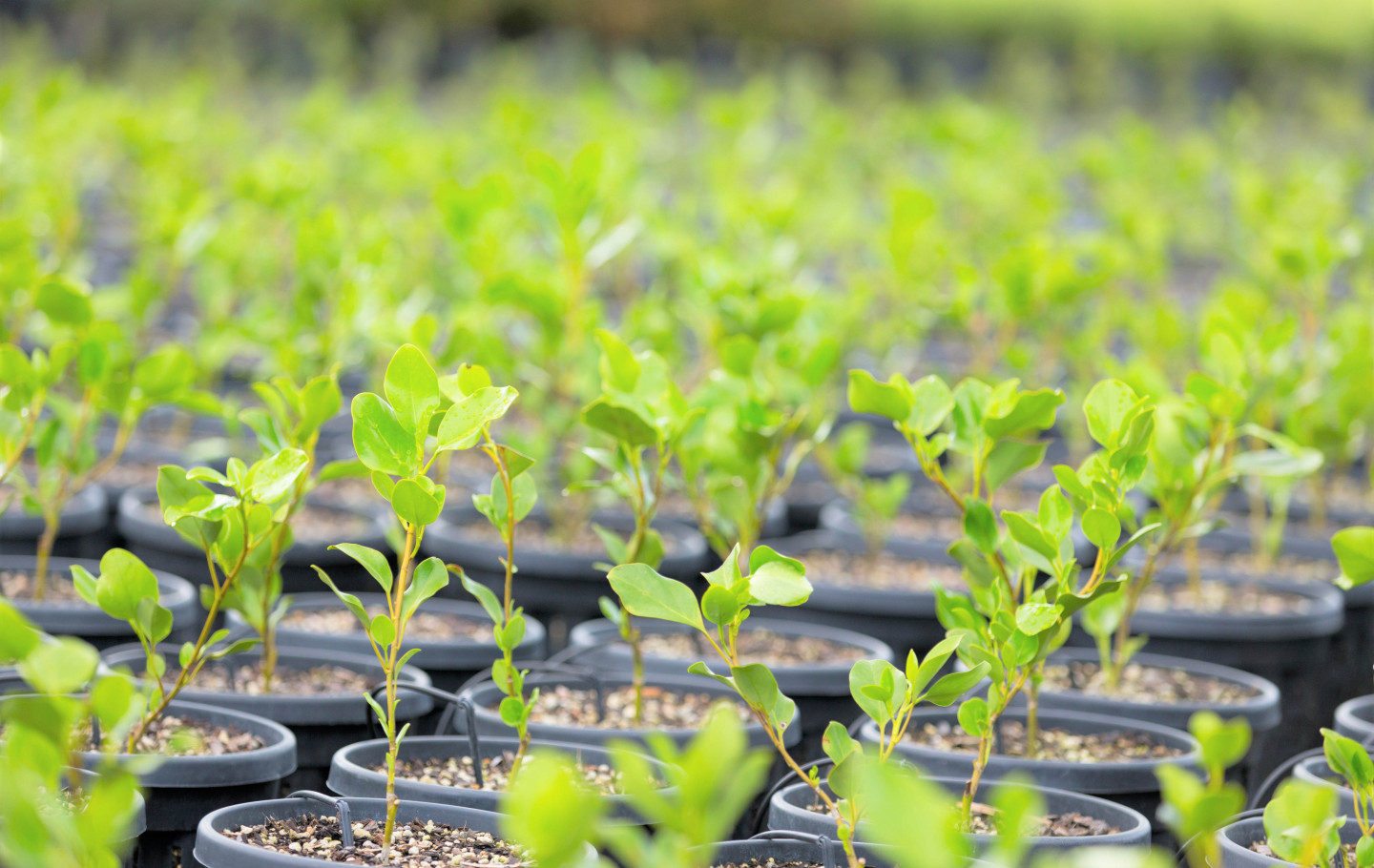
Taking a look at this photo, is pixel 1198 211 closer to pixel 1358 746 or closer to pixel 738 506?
pixel 738 506

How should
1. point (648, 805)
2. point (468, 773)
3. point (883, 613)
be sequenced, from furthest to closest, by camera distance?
point (883, 613) → point (468, 773) → point (648, 805)

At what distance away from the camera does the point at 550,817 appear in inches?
32.3

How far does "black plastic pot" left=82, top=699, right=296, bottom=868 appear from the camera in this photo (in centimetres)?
157

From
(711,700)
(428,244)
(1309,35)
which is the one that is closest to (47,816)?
(711,700)

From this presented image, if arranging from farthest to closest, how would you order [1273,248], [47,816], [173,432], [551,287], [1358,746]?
[173,432], [1273,248], [551,287], [1358,746], [47,816]

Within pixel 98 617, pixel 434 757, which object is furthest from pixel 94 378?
pixel 434 757

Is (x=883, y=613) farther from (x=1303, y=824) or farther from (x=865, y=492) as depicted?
(x=1303, y=824)

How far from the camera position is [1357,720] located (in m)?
1.98

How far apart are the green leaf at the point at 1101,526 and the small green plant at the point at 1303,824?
0.92 feet

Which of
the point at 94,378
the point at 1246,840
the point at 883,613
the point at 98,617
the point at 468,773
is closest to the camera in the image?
the point at 1246,840

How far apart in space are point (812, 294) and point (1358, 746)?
1.47 m

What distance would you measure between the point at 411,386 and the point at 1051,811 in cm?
87

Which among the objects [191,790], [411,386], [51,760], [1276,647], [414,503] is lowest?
[191,790]

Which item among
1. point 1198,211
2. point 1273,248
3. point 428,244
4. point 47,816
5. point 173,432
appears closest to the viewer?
point 47,816
